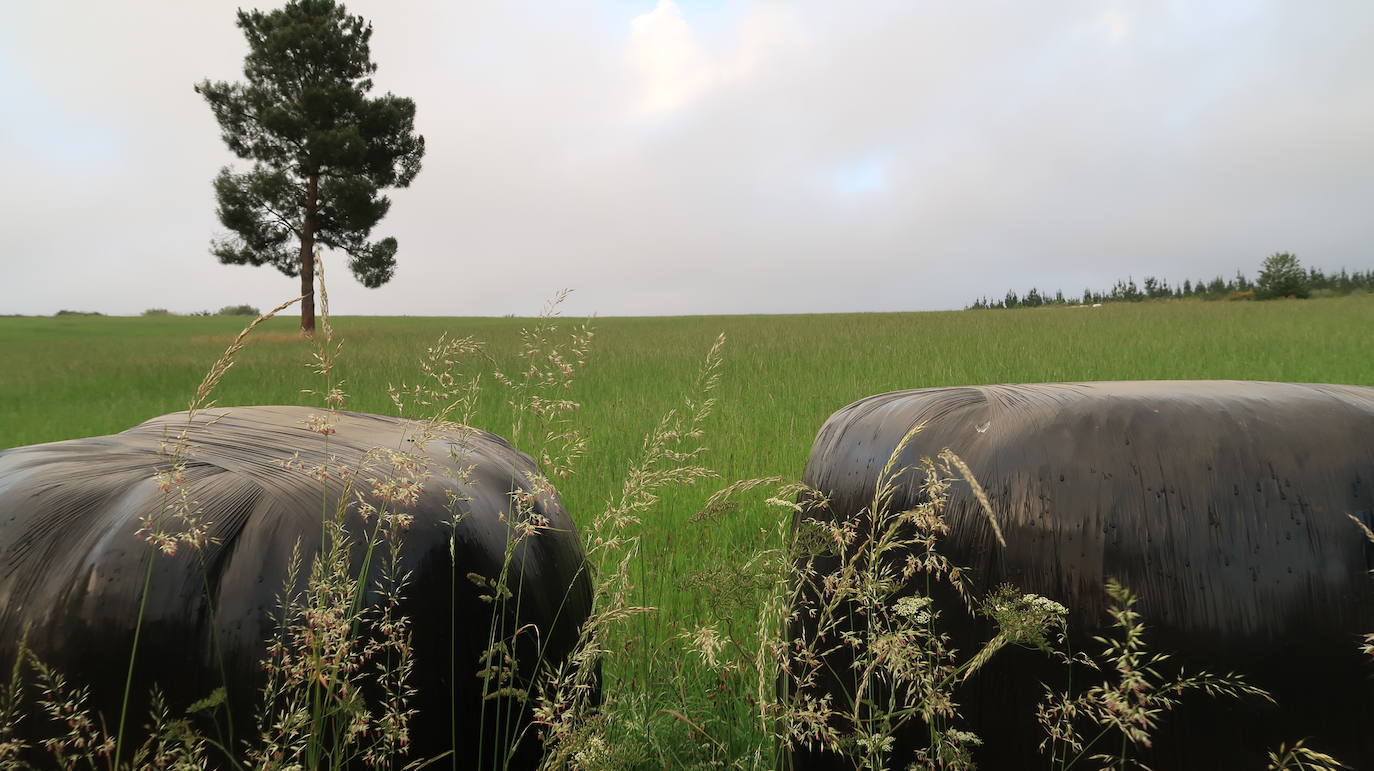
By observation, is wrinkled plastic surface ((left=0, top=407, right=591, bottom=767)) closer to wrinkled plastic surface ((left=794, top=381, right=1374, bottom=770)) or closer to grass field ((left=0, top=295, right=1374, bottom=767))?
grass field ((left=0, top=295, right=1374, bottom=767))

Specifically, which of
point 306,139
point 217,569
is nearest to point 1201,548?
point 217,569

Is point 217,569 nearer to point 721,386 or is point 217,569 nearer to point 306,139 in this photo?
point 721,386

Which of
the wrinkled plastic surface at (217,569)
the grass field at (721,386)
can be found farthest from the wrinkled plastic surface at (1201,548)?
the wrinkled plastic surface at (217,569)

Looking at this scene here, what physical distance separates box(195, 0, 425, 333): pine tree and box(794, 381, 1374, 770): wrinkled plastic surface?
81.1 feet

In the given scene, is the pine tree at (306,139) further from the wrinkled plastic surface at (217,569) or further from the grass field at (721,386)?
the wrinkled plastic surface at (217,569)

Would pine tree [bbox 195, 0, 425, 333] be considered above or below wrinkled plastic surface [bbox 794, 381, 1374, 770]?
above

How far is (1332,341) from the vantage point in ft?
40.6

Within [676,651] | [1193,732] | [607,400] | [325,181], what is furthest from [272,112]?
[1193,732]

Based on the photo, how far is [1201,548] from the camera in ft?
4.37

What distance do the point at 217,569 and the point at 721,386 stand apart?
7992 mm

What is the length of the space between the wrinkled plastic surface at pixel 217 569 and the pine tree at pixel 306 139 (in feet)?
78.4

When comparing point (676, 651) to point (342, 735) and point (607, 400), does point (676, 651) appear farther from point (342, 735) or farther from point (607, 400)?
point (607, 400)

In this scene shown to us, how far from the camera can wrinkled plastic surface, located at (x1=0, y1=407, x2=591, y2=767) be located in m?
1.34

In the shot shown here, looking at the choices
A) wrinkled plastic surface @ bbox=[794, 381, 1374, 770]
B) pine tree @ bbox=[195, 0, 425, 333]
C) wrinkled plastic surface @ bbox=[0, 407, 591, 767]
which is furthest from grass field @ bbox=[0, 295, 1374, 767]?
pine tree @ bbox=[195, 0, 425, 333]
